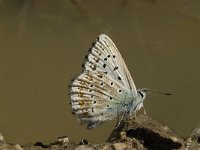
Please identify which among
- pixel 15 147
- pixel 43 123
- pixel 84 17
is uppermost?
pixel 84 17

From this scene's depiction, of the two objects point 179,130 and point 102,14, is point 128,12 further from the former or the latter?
point 179,130

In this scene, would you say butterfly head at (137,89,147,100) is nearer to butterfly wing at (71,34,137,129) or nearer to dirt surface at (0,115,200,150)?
butterfly wing at (71,34,137,129)

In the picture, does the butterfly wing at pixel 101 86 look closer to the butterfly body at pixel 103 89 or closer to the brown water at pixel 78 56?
the butterfly body at pixel 103 89

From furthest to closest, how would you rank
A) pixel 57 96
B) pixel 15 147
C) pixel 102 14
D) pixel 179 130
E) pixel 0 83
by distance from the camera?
pixel 102 14
pixel 0 83
pixel 57 96
pixel 179 130
pixel 15 147

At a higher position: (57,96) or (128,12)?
(128,12)

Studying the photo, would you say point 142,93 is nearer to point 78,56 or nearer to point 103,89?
point 103,89

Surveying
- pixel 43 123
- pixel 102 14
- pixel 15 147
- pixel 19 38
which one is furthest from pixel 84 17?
pixel 15 147

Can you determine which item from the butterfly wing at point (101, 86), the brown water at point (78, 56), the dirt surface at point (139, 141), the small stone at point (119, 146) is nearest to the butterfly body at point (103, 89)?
the butterfly wing at point (101, 86)
